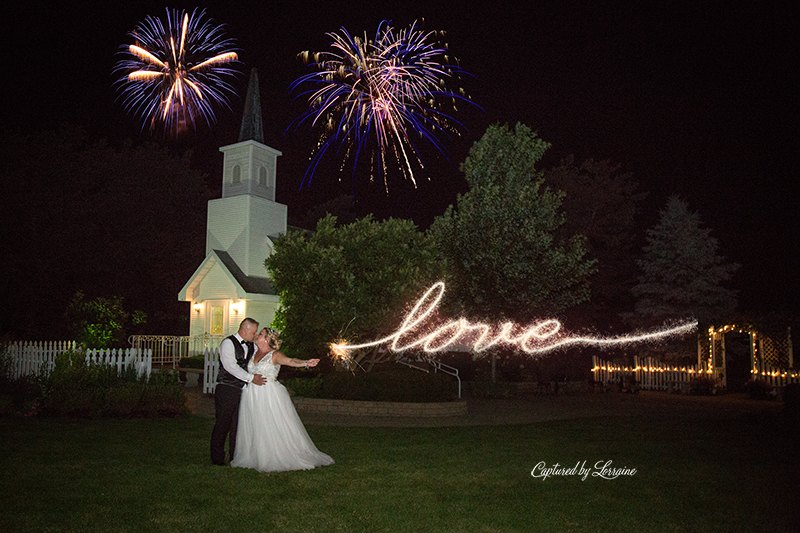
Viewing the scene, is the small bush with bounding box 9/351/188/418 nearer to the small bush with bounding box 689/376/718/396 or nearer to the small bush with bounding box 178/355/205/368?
the small bush with bounding box 178/355/205/368

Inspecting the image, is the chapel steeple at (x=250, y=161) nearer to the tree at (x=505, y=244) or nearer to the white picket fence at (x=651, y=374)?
the tree at (x=505, y=244)

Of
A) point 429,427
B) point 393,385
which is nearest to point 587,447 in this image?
point 429,427

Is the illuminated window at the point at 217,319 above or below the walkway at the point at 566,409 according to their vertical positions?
above

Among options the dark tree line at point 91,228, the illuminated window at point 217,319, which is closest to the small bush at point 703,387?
the illuminated window at point 217,319

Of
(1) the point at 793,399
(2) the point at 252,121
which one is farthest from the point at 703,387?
(2) the point at 252,121

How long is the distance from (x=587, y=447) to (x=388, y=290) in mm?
8067

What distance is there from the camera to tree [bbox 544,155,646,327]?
33.8m

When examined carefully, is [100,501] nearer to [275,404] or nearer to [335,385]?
[275,404]

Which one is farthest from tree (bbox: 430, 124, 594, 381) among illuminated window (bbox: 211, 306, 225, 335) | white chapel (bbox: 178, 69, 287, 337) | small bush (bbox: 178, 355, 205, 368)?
illuminated window (bbox: 211, 306, 225, 335)

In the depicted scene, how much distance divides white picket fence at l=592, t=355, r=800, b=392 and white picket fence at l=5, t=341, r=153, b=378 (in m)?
16.3

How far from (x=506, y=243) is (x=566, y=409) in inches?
246

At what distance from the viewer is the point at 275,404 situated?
8.62 m

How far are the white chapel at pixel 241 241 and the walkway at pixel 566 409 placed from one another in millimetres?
8455

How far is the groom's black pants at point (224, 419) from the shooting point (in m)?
8.43
